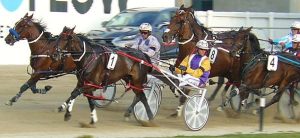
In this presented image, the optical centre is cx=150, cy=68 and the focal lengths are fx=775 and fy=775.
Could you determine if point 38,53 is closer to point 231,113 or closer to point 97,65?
point 97,65

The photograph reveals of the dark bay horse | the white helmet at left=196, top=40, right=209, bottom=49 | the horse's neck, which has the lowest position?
the dark bay horse

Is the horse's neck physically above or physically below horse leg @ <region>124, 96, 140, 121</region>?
above

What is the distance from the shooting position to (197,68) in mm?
14734

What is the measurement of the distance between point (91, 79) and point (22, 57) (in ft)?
46.2

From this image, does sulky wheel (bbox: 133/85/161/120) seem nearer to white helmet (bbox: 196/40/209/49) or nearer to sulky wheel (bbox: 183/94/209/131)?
sulky wheel (bbox: 183/94/209/131)

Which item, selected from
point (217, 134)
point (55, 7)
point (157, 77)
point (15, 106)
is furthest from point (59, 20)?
point (217, 134)

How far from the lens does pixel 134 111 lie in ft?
50.2

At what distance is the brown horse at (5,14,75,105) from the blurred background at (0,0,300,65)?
6.81 m

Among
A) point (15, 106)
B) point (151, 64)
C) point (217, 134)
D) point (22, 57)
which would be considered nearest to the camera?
point (217, 134)

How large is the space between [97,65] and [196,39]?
2754mm

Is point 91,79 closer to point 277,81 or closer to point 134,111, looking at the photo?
point 134,111

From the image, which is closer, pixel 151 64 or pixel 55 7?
pixel 151 64

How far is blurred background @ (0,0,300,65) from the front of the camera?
2556 centimetres

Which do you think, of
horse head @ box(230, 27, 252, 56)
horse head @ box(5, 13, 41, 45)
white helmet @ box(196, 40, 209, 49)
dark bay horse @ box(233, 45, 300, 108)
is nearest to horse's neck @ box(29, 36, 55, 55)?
horse head @ box(5, 13, 41, 45)
